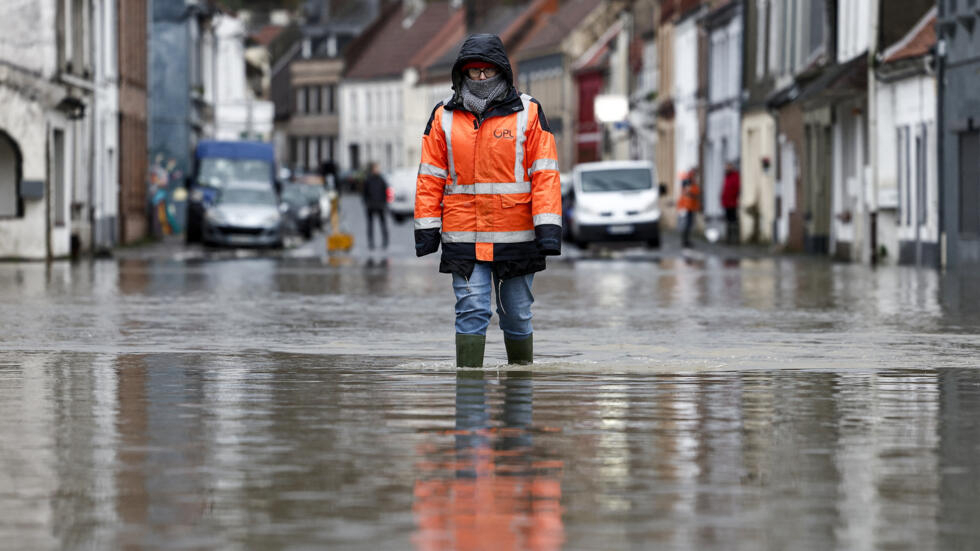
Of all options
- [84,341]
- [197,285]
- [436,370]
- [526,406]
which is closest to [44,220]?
[197,285]

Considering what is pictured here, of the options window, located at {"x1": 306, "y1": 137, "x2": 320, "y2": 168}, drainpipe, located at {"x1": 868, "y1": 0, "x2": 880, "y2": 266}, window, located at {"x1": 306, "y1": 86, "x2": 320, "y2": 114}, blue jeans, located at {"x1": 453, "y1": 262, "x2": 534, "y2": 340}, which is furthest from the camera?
window, located at {"x1": 306, "y1": 137, "x2": 320, "y2": 168}

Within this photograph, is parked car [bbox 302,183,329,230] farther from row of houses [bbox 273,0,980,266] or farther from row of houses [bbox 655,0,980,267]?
row of houses [bbox 655,0,980,267]

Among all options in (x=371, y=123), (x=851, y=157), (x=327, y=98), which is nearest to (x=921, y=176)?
(x=851, y=157)

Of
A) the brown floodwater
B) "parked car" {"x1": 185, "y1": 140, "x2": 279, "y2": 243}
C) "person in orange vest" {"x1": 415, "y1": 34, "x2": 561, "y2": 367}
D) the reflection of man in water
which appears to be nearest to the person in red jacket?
"parked car" {"x1": 185, "y1": 140, "x2": 279, "y2": 243}

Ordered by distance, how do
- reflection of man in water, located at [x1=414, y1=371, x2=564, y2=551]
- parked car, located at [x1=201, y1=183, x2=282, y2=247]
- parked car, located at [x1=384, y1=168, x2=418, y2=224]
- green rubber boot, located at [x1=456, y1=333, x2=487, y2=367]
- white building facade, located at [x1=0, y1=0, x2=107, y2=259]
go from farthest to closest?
parked car, located at [x1=384, y1=168, x2=418, y2=224] < parked car, located at [x1=201, y1=183, x2=282, y2=247] < white building facade, located at [x1=0, y1=0, x2=107, y2=259] < green rubber boot, located at [x1=456, y1=333, x2=487, y2=367] < reflection of man in water, located at [x1=414, y1=371, x2=564, y2=551]

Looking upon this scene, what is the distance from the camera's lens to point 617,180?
50156 mm

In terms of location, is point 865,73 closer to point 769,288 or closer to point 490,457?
point 769,288

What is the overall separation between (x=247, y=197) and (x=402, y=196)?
4012 centimetres

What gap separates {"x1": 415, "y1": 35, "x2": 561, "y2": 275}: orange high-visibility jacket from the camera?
12.7 meters

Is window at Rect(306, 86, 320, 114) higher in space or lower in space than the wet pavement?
higher

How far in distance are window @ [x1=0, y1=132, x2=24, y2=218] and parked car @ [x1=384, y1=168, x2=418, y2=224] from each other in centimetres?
4744

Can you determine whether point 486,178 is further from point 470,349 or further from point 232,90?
point 232,90

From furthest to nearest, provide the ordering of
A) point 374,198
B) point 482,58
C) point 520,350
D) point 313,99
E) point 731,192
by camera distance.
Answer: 1. point 313,99
2. point 731,192
3. point 374,198
4. point 520,350
5. point 482,58

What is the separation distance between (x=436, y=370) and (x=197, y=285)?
14.8m
